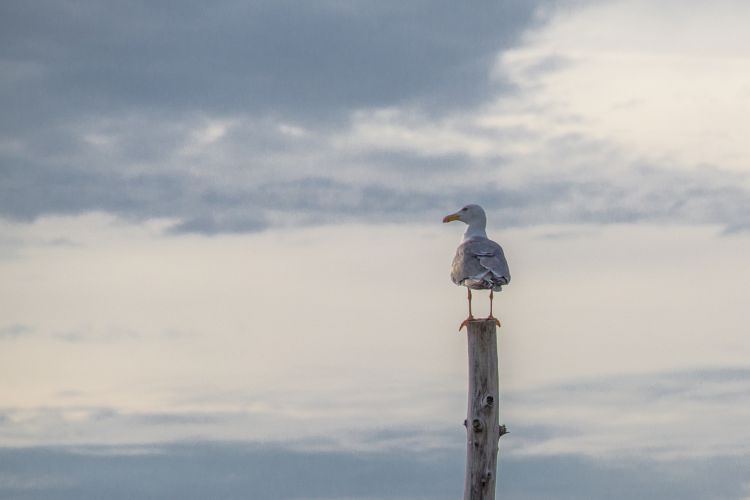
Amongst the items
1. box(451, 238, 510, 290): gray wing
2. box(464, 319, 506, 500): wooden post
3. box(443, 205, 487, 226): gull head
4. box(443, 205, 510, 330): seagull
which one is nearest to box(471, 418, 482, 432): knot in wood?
box(464, 319, 506, 500): wooden post

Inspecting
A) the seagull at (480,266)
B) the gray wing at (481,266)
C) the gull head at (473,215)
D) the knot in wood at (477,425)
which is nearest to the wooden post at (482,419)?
the knot in wood at (477,425)

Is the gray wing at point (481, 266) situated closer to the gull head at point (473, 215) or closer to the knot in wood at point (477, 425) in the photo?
the gull head at point (473, 215)

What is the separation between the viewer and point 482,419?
17625mm

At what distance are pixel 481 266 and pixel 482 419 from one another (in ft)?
12.0

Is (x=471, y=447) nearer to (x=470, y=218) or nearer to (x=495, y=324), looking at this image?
(x=495, y=324)

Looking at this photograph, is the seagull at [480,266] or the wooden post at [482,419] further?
the seagull at [480,266]

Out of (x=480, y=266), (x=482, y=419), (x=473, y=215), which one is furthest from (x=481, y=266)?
(x=482, y=419)

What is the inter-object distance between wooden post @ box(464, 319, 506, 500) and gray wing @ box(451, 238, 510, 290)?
8.16 ft

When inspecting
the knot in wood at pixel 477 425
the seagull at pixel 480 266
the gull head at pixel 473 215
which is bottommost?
the knot in wood at pixel 477 425

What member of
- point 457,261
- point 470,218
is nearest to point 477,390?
point 457,261

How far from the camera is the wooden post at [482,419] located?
691 inches

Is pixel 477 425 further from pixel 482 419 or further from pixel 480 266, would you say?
pixel 480 266

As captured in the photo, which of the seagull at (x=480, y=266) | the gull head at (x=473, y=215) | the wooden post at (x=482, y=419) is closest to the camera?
the wooden post at (x=482, y=419)

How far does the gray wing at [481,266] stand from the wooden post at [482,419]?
249cm
